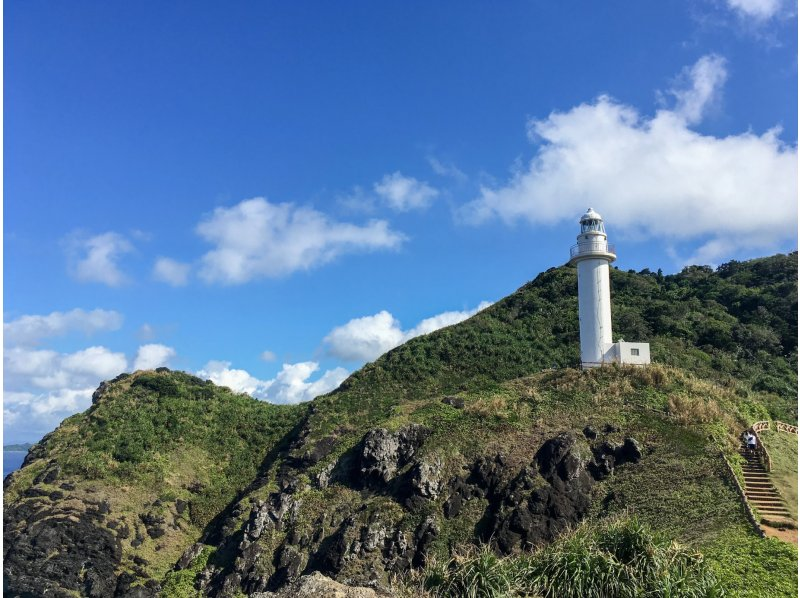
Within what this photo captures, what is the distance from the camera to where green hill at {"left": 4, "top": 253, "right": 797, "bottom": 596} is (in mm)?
24844

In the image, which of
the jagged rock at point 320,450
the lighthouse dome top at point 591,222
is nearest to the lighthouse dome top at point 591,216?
the lighthouse dome top at point 591,222

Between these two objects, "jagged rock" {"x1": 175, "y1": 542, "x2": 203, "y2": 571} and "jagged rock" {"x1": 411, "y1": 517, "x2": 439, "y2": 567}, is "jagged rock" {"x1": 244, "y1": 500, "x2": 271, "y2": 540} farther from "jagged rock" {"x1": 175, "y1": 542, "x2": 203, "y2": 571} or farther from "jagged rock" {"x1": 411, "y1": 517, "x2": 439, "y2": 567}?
"jagged rock" {"x1": 411, "y1": 517, "x2": 439, "y2": 567}

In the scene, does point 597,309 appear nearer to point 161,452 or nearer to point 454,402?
point 454,402

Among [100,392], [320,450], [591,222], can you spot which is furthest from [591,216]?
[100,392]

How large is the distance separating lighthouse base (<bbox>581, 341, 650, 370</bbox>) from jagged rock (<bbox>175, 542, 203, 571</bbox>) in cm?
2340

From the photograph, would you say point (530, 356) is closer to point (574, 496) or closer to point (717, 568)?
point (574, 496)

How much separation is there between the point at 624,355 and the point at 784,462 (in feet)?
37.7

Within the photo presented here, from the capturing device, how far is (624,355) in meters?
35.2

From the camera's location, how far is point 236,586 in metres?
26.8

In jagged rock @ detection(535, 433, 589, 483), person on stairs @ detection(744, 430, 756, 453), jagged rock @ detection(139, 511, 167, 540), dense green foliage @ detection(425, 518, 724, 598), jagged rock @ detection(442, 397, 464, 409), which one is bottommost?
jagged rock @ detection(139, 511, 167, 540)

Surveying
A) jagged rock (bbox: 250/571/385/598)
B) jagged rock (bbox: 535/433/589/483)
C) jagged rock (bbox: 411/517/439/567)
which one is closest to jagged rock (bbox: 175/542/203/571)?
jagged rock (bbox: 411/517/439/567)

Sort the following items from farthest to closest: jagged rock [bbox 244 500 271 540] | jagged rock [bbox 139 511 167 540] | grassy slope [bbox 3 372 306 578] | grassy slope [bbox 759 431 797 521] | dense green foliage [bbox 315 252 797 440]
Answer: dense green foliage [bbox 315 252 797 440] → grassy slope [bbox 3 372 306 578] → jagged rock [bbox 139 511 167 540] → jagged rock [bbox 244 500 271 540] → grassy slope [bbox 759 431 797 521]

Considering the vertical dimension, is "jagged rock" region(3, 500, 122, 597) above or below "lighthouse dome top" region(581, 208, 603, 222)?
below

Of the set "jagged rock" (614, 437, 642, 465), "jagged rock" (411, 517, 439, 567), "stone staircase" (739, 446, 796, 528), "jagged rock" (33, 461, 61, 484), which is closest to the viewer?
"stone staircase" (739, 446, 796, 528)
